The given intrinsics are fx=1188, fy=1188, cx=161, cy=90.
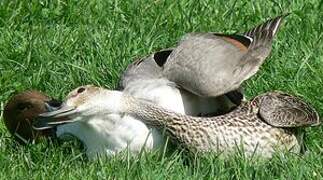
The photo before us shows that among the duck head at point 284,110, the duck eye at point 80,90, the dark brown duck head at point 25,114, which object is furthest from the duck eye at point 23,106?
the duck head at point 284,110

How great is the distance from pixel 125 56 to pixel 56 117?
130 centimetres

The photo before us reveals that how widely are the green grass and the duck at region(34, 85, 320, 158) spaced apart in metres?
0.10

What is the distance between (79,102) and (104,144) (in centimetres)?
23

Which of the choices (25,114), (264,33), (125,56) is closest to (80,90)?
(25,114)

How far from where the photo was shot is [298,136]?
18.4 feet

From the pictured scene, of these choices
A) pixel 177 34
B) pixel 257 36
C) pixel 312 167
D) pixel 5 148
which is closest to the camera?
pixel 312 167

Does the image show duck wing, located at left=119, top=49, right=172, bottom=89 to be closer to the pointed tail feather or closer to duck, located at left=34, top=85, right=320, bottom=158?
duck, located at left=34, top=85, right=320, bottom=158

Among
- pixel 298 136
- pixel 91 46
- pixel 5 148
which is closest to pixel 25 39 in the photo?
pixel 91 46

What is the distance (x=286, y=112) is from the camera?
18.3 feet

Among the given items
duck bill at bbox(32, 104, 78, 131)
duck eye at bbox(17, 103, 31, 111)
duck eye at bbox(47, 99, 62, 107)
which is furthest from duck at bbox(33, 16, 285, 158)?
duck eye at bbox(17, 103, 31, 111)

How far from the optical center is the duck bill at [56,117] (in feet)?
17.5

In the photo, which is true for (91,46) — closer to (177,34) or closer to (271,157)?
(177,34)

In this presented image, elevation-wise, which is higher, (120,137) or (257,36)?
(257,36)

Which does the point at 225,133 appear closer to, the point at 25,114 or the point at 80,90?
the point at 80,90
